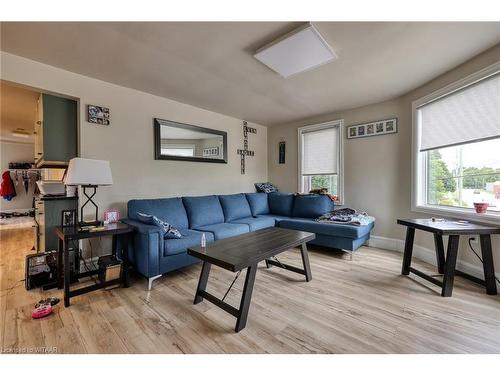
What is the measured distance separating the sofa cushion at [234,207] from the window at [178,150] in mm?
930

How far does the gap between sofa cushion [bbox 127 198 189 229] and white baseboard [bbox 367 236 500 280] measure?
3.10m

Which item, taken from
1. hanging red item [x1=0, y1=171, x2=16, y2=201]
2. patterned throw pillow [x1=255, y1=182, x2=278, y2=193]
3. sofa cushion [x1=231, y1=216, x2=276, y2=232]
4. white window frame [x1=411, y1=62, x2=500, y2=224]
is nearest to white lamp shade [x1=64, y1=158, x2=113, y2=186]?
sofa cushion [x1=231, y1=216, x2=276, y2=232]

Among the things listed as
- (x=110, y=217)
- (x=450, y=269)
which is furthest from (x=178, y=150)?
(x=450, y=269)

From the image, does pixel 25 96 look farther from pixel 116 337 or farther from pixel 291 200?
pixel 291 200

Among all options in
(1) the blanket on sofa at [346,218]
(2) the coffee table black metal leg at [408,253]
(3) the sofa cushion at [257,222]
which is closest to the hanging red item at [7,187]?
(3) the sofa cushion at [257,222]

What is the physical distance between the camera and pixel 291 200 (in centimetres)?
423

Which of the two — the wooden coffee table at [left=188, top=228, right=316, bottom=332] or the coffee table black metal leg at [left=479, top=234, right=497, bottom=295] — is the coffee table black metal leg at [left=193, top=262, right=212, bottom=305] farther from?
the coffee table black metal leg at [left=479, top=234, right=497, bottom=295]

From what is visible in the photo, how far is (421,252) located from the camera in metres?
3.06

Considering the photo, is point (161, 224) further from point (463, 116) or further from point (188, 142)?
point (463, 116)

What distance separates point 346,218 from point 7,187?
8.67m

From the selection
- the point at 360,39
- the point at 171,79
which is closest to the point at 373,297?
the point at 360,39

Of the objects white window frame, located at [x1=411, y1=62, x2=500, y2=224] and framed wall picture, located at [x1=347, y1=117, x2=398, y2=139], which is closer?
Result: white window frame, located at [x1=411, y1=62, x2=500, y2=224]

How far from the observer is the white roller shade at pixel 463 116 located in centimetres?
220

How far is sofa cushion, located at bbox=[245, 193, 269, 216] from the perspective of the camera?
4207 mm
